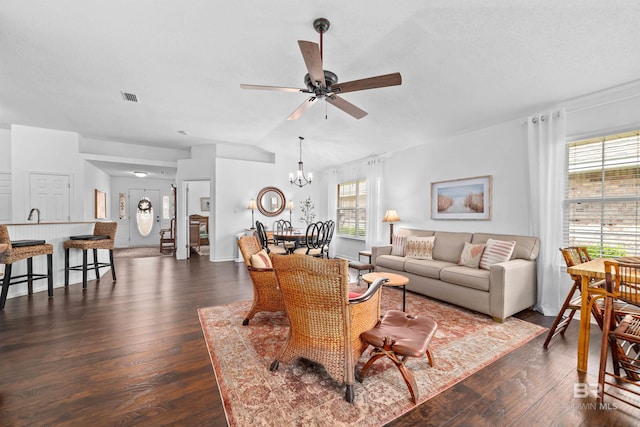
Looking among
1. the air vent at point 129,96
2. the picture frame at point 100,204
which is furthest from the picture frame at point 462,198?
the picture frame at point 100,204

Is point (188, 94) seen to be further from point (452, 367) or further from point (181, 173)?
point (452, 367)

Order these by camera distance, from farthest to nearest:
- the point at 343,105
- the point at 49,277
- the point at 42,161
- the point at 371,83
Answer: the point at 42,161
the point at 49,277
the point at 343,105
the point at 371,83

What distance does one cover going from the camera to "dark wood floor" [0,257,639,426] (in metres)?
1.59

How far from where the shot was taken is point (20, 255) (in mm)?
3229

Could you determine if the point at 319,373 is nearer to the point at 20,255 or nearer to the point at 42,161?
A: the point at 20,255

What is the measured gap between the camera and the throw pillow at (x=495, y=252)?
3408mm

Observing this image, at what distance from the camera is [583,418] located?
160 cm

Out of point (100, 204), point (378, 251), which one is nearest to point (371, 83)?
point (378, 251)

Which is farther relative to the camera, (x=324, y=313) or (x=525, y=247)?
(x=525, y=247)

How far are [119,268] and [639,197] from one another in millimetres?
8179

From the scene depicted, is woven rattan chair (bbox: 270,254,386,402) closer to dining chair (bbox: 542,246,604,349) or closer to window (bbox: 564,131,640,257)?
dining chair (bbox: 542,246,604,349)

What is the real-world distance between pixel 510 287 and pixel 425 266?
3.40ft

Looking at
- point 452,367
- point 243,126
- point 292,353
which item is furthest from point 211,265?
point 452,367

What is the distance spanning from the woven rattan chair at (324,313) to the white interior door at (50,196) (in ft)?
21.5
